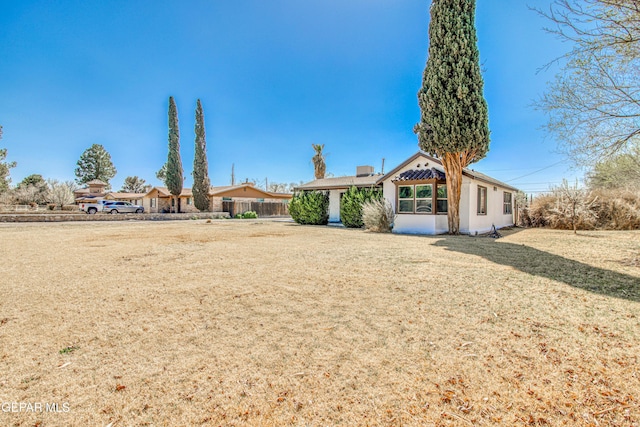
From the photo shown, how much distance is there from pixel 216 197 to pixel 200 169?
329 cm

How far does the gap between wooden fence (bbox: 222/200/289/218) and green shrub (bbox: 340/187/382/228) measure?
18060mm

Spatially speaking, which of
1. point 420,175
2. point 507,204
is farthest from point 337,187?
point 507,204

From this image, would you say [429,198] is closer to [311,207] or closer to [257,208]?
[311,207]

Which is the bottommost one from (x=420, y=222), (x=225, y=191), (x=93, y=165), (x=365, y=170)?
(x=420, y=222)

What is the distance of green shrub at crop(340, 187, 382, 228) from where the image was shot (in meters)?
15.7

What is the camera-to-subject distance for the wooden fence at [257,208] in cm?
3155

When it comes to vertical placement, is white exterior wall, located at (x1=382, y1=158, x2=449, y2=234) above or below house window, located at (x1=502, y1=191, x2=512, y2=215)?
below

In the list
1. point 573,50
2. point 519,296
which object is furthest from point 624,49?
point 519,296

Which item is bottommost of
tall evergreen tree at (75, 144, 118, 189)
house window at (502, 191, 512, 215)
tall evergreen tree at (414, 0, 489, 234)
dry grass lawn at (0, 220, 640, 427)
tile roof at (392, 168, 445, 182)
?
dry grass lawn at (0, 220, 640, 427)

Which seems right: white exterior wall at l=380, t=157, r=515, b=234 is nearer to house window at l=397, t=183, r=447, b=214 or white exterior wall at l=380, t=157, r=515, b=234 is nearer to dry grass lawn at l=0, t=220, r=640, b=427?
house window at l=397, t=183, r=447, b=214

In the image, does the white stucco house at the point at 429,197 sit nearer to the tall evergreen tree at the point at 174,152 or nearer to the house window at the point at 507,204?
the house window at the point at 507,204

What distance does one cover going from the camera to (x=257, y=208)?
108ft

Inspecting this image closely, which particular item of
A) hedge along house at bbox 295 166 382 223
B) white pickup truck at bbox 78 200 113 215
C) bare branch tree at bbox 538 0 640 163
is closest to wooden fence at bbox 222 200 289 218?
white pickup truck at bbox 78 200 113 215

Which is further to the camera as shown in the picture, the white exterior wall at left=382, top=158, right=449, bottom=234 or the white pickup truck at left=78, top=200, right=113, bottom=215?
the white pickup truck at left=78, top=200, right=113, bottom=215
